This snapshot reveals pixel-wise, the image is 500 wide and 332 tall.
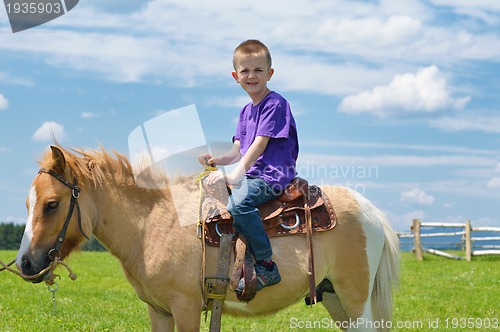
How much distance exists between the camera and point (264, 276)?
15.4ft

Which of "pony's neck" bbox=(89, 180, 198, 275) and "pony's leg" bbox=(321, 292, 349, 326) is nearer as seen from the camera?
"pony's neck" bbox=(89, 180, 198, 275)

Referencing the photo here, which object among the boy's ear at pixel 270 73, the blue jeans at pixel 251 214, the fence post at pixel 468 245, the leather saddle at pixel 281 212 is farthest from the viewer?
the fence post at pixel 468 245

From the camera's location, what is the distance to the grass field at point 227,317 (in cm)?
805

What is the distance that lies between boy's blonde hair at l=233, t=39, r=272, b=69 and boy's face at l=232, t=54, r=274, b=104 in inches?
1.3

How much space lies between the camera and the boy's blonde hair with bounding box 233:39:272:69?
4789mm

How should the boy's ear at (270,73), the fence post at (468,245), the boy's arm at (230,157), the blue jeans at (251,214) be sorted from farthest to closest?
the fence post at (468,245) → the boy's arm at (230,157) → the boy's ear at (270,73) → the blue jeans at (251,214)

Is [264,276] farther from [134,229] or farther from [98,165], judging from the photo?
[98,165]

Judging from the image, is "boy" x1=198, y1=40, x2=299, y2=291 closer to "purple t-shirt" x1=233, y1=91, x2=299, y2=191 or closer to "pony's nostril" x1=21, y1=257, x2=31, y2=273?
"purple t-shirt" x1=233, y1=91, x2=299, y2=191

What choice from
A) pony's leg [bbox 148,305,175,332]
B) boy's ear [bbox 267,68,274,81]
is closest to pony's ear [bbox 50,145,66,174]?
pony's leg [bbox 148,305,175,332]

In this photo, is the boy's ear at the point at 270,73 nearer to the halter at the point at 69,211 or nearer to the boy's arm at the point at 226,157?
the boy's arm at the point at 226,157

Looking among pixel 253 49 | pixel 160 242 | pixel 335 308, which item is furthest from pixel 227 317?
pixel 253 49

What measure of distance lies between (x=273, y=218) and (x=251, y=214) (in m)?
0.32

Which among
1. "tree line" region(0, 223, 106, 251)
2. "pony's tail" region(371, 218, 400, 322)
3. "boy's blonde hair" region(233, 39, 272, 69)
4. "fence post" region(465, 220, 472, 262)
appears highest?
"boy's blonde hair" region(233, 39, 272, 69)

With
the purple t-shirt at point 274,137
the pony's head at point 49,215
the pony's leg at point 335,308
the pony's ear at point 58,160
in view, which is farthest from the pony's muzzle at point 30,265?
the pony's leg at point 335,308
